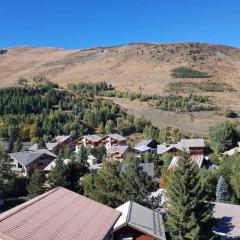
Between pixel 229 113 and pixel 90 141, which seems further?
pixel 229 113

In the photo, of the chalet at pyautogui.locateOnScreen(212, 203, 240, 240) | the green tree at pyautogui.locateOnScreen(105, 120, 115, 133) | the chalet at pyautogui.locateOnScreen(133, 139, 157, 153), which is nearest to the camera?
the chalet at pyautogui.locateOnScreen(212, 203, 240, 240)

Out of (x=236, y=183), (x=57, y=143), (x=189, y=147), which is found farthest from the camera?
(x=57, y=143)

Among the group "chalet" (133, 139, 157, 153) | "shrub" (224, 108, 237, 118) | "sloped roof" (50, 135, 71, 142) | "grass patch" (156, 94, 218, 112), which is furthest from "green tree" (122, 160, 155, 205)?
"grass patch" (156, 94, 218, 112)

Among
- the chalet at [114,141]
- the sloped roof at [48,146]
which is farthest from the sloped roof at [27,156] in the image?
the chalet at [114,141]

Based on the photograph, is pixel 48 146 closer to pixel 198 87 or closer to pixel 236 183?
pixel 236 183

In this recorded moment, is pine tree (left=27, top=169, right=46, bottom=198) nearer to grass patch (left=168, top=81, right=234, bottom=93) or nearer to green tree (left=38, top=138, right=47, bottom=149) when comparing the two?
green tree (left=38, top=138, right=47, bottom=149)

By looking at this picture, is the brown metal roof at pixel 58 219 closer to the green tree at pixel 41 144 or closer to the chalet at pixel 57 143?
the chalet at pixel 57 143

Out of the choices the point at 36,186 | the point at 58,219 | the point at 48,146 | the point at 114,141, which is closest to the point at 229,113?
the point at 114,141
